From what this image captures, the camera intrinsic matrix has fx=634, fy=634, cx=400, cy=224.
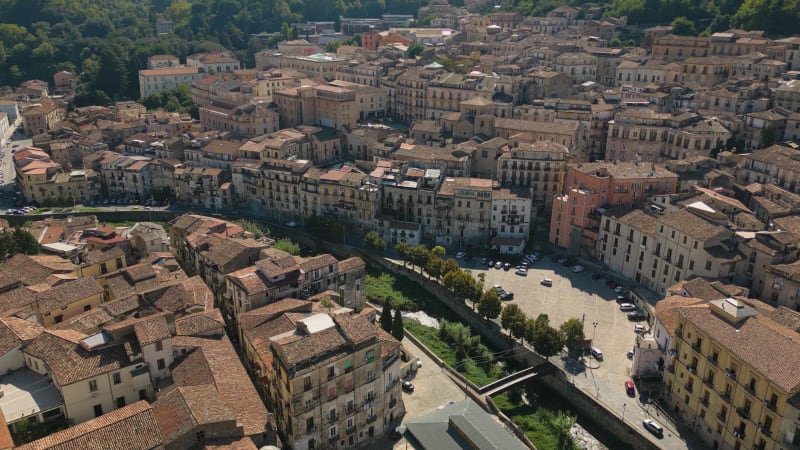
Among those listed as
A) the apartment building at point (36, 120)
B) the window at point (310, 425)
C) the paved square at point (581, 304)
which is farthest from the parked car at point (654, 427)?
the apartment building at point (36, 120)

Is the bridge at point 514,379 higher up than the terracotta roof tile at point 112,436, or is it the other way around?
the terracotta roof tile at point 112,436

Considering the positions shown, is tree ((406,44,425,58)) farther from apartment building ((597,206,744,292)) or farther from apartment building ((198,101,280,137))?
apartment building ((597,206,744,292))

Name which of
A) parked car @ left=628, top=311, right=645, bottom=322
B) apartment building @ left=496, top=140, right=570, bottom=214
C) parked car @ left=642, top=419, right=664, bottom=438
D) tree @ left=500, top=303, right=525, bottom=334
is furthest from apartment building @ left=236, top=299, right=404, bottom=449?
apartment building @ left=496, top=140, right=570, bottom=214

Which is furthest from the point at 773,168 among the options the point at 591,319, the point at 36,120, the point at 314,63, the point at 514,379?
the point at 36,120

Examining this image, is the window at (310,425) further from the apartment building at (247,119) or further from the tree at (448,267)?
the apartment building at (247,119)

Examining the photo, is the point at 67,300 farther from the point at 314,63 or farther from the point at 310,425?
the point at 314,63

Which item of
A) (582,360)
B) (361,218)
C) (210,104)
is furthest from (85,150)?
(582,360)
